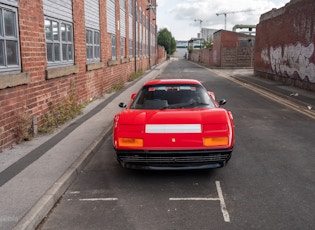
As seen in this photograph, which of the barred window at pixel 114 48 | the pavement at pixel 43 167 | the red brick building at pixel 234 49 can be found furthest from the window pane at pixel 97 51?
the red brick building at pixel 234 49

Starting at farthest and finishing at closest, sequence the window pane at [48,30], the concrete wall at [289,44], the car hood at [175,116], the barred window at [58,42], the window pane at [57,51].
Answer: the concrete wall at [289,44], the window pane at [57,51], the barred window at [58,42], the window pane at [48,30], the car hood at [175,116]

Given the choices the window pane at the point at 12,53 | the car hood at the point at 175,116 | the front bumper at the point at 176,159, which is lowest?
the front bumper at the point at 176,159

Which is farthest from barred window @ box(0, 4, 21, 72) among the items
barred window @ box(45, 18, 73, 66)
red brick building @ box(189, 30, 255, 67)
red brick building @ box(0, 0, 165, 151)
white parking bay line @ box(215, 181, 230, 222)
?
red brick building @ box(189, 30, 255, 67)

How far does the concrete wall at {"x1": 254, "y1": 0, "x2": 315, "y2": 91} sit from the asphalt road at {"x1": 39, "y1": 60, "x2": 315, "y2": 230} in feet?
37.0

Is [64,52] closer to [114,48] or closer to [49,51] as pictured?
[49,51]

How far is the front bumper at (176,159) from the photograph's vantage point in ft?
15.5

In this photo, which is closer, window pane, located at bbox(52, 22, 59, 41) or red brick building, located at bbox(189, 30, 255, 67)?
window pane, located at bbox(52, 22, 59, 41)

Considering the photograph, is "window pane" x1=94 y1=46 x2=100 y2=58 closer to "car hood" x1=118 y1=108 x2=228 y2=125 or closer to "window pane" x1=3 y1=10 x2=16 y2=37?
"window pane" x1=3 y1=10 x2=16 y2=37

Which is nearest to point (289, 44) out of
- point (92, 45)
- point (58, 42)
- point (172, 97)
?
point (92, 45)

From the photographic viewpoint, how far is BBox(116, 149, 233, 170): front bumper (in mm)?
4727

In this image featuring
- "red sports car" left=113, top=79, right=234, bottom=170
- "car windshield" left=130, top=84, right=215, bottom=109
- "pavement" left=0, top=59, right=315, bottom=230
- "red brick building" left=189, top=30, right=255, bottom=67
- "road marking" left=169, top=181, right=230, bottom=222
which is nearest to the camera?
"pavement" left=0, top=59, right=315, bottom=230

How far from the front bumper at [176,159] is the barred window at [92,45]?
8615mm

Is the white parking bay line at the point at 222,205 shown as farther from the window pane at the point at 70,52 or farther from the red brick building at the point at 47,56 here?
the window pane at the point at 70,52

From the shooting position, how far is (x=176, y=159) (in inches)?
187
